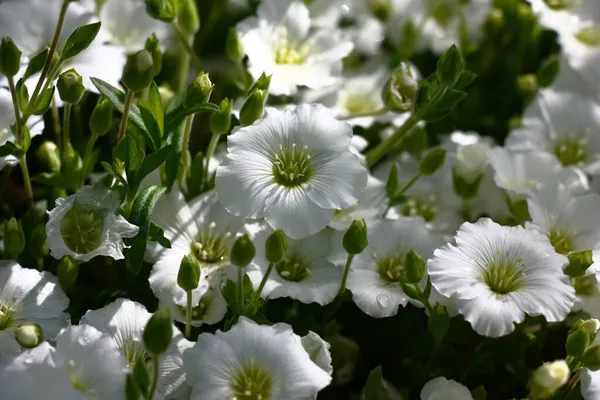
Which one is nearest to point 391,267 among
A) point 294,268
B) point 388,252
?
point 388,252

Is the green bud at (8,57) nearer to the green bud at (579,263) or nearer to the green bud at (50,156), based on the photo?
the green bud at (50,156)

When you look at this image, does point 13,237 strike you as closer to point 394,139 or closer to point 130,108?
point 130,108

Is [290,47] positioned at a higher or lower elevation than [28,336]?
higher

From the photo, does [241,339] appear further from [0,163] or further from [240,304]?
[0,163]

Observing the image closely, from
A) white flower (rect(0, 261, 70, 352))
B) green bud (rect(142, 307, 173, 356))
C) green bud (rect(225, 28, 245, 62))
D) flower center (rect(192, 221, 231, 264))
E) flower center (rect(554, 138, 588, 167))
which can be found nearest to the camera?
green bud (rect(142, 307, 173, 356))

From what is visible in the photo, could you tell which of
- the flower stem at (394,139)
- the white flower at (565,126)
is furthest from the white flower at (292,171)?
the white flower at (565,126)

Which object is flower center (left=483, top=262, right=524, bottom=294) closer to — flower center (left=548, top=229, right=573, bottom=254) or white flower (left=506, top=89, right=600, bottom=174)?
flower center (left=548, top=229, right=573, bottom=254)

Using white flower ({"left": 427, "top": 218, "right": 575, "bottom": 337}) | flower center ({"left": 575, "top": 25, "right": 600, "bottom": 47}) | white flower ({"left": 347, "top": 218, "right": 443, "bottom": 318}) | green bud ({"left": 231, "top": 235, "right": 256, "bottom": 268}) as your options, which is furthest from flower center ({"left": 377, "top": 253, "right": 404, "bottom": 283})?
flower center ({"left": 575, "top": 25, "right": 600, "bottom": 47})
